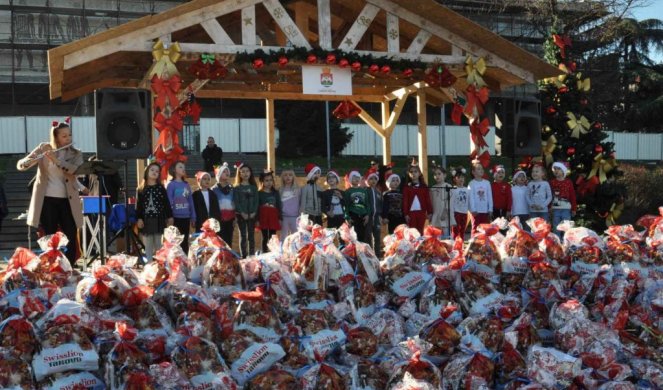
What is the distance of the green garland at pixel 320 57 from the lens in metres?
10.7

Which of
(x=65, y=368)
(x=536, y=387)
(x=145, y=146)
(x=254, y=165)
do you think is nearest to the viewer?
(x=65, y=368)

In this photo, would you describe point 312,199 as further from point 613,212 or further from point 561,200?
point 613,212

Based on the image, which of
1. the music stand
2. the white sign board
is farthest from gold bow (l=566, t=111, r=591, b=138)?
the music stand

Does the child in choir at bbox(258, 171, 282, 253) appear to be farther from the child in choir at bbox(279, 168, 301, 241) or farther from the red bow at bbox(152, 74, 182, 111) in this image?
the red bow at bbox(152, 74, 182, 111)

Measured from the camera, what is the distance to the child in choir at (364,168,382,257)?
11055mm

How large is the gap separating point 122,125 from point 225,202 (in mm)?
2084

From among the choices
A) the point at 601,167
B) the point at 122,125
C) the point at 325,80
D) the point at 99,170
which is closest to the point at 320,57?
the point at 325,80

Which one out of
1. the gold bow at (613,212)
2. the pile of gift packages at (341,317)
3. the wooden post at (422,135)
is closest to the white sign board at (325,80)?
the wooden post at (422,135)

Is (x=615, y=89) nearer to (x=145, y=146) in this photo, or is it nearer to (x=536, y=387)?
(x=145, y=146)

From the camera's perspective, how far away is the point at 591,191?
46.0ft

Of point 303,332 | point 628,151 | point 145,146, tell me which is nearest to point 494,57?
point 145,146

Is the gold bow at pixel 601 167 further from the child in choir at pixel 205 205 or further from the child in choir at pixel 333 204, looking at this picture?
the child in choir at pixel 205 205

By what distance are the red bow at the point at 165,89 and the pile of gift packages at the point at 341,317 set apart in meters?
6.03

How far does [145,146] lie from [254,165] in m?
13.3
